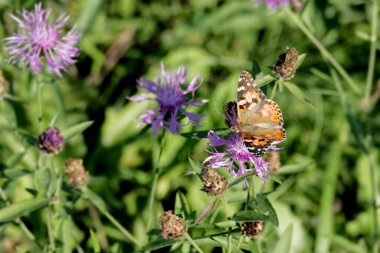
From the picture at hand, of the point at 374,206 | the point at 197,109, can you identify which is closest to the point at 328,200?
the point at 374,206

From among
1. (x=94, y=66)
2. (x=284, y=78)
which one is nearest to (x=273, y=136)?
(x=284, y=78)

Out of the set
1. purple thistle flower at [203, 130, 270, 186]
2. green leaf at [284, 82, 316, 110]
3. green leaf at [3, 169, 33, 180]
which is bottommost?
green leaf at [3, 169, 33, 180]

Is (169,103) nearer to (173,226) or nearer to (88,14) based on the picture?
(173,226)

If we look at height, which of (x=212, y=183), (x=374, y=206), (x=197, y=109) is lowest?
(x=374, y=206)

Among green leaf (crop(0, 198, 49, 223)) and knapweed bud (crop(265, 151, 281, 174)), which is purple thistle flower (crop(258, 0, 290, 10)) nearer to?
knapweed bud (crop(265, 151, 281, 174))

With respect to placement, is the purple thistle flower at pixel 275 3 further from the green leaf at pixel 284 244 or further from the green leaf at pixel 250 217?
the green leaf at pixel 250 217

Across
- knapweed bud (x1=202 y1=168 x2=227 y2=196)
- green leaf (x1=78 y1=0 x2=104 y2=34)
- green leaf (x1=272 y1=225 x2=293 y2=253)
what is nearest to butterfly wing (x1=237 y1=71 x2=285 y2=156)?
knapweed bud (x1=202 y1=168 x2=227 y2=196)
